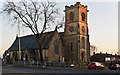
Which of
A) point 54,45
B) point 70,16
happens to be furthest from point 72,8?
point 54,45

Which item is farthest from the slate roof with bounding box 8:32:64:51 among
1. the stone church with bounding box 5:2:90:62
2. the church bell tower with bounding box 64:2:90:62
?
the church bell tower with bounding box 64:2:90:62

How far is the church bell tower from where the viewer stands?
5653 cm

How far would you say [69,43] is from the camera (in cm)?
5900

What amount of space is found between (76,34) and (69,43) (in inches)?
166

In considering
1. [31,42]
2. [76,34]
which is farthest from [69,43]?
[31,42]

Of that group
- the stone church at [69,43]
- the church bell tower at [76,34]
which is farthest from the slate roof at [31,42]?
the church bell tower at [76,34]

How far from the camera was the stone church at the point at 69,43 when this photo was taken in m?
54.3

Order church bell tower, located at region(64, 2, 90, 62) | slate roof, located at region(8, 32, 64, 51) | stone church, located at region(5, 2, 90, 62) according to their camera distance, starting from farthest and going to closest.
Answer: church bell tower, located at region(64, 2, 90, 62), slate roof, located at region(8, 32, 64, 51), stone church, located at region(5, 2, 90, 62)

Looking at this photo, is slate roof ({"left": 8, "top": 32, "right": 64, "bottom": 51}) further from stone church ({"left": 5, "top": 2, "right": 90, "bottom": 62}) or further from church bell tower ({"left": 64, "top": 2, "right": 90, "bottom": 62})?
church bell tower ({"left": 64, "top": 2, "right": 90, "bottom": 62})

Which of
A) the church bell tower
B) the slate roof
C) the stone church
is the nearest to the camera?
the stone church

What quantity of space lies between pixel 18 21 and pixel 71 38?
930 inches

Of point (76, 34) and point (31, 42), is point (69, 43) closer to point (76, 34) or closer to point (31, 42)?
point (76, 34)

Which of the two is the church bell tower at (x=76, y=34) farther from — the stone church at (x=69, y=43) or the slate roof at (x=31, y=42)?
the slate roof at (x=31, y=42)

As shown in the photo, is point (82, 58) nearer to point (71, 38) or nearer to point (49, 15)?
point (71, 38)
